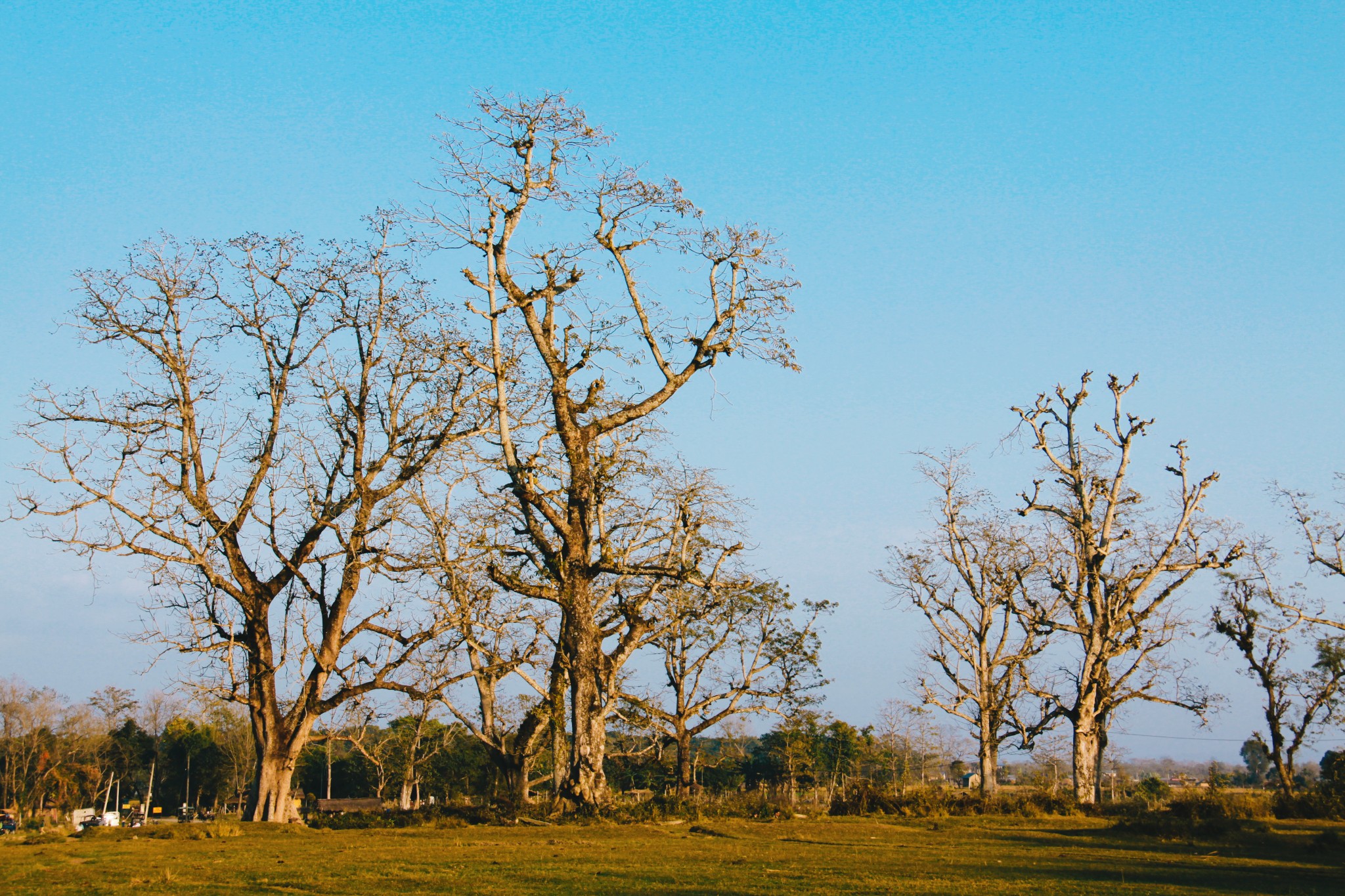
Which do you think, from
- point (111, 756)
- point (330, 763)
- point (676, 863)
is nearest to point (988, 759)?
point (676, 863)

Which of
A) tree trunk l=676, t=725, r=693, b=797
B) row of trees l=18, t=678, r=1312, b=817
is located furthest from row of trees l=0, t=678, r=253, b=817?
tree trunk l=676, t=725, r=693, b=797

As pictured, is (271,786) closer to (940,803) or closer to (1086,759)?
(940,803)

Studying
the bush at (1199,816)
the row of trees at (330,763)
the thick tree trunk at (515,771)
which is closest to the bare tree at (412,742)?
the row of trees at (330,763)

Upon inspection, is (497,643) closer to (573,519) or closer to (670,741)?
(573,519)

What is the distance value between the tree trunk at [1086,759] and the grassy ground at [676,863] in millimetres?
9276

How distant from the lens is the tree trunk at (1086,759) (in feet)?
77.5

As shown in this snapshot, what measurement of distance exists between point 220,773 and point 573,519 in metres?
66.0

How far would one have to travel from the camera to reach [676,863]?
361 inches

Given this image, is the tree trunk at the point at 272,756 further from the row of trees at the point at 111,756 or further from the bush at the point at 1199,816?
the row of trees at the point at 111,756

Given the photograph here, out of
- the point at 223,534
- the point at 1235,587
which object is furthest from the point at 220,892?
the point at 1235,587

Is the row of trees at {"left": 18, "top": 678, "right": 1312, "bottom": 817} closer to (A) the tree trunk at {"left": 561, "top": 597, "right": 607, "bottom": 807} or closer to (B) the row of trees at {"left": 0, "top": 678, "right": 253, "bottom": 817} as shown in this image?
Answer: (B) the row of trees at {"left": 0, "top": 678, "right": 253, "bottom": 817}

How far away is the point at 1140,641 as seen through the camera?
26.4m

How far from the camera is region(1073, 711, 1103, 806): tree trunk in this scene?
77.5 ft

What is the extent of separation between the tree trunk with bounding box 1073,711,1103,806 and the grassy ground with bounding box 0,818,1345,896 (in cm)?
928
